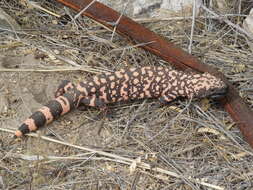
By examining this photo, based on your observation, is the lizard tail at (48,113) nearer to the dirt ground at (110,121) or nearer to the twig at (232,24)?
the dirt ground at (110,121)

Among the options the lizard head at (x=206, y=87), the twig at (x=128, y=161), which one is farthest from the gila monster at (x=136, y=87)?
the twig at (x=128, y=161)

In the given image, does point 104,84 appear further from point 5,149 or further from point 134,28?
point 5,149

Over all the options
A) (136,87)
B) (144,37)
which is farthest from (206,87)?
(144,37)

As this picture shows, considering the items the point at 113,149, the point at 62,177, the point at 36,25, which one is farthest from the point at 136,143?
the point at 36,25

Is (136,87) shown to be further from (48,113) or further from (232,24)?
(232,24)

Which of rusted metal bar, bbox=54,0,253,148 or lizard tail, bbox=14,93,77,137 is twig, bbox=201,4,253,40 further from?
lizard tail, bbox=14,93,77,137

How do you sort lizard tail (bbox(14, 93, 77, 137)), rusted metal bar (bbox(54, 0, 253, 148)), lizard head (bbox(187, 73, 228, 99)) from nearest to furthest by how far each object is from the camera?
lizard tail (bbox(14, 93, 77, 137))
lizard head (bbox(187, 73, 228, 99))
rusted metal bar (bbox(54, 0, 253, 148))

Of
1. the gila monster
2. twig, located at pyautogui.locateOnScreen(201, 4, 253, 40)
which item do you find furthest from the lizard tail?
twig, located at pyautogui.locateOnScreen(201, 4, 253, 40)
